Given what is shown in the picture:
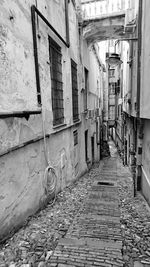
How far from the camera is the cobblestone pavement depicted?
2.22 m

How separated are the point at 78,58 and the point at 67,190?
557 cm

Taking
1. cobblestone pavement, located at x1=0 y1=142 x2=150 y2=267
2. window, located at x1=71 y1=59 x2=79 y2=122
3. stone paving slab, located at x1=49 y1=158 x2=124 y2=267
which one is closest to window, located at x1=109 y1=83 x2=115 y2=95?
window, located at x1=71 y1=59 x2=79 y2=122

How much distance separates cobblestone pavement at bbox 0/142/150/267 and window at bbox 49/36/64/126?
7.50 feet

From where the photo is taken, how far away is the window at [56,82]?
4413 millimetres

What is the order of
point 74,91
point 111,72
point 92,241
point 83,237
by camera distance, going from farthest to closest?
point 111,72 → point 74,91 → point 83,237 → point 92,241

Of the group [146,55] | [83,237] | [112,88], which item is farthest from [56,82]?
[112,88]

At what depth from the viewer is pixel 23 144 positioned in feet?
9.34

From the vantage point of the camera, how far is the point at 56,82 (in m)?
4.69

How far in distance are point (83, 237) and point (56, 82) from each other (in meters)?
3.78

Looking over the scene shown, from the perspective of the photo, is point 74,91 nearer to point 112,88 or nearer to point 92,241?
point 92,241

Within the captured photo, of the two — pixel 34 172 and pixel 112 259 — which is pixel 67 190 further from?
pixel 112 259

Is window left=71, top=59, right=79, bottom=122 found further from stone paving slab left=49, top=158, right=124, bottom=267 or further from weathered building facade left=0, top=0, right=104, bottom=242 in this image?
stone paving slab left=49, top=158, right=124, bottom=267

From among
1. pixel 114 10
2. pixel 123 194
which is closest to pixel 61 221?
pixel 123 194

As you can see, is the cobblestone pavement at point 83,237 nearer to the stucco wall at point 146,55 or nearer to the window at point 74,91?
the stucco wall at point 146,55
